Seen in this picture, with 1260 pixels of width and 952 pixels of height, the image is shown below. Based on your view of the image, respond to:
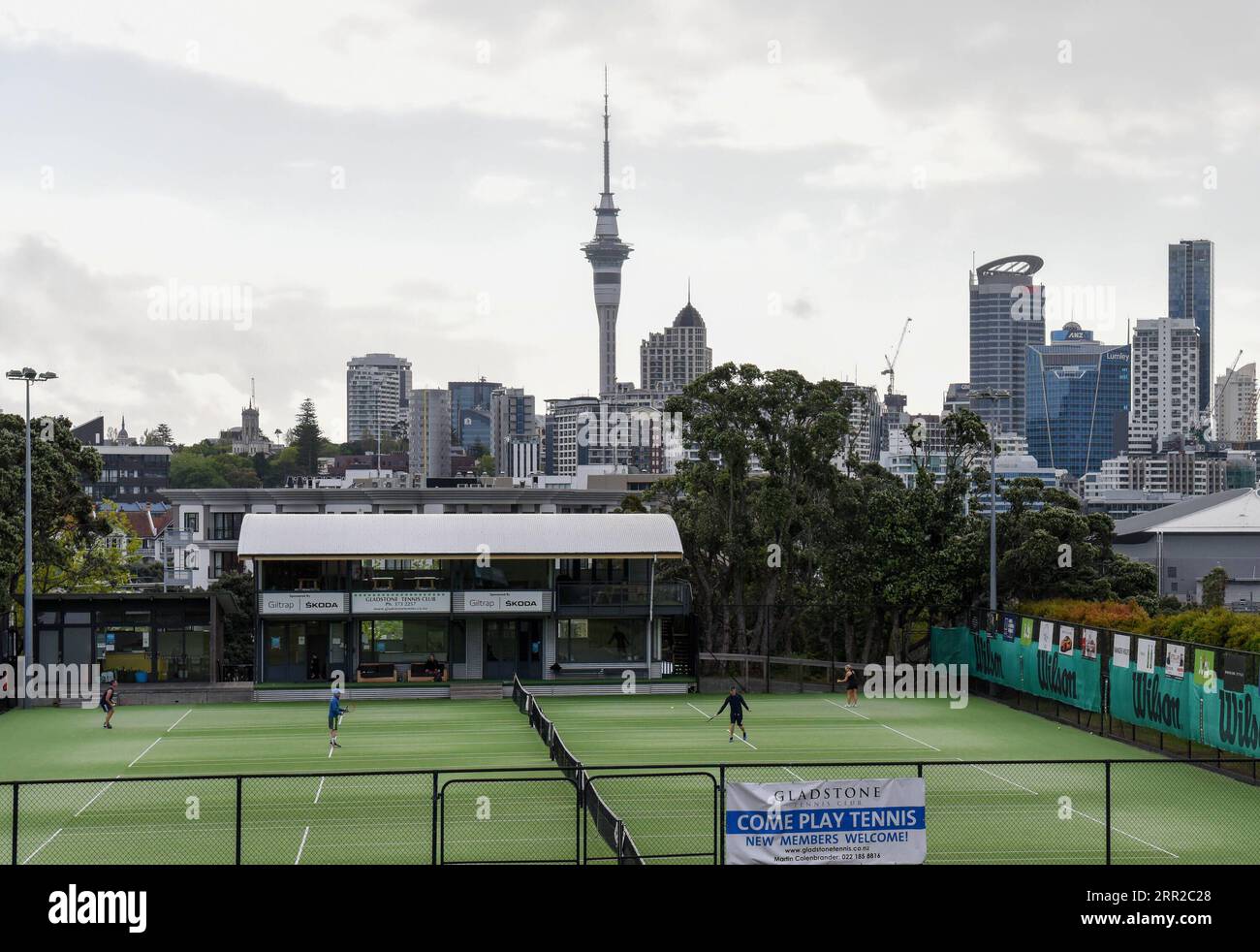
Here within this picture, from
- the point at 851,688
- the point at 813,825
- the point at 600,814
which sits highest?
the point at 813,825


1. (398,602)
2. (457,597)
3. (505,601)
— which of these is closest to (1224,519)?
(505,601)

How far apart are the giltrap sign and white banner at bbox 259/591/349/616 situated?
39796mm

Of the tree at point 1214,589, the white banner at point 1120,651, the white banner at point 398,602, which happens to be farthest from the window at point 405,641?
the tree at point 1214,589

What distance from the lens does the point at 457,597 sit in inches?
2349

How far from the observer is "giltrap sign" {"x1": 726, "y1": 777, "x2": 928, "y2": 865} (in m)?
20.8

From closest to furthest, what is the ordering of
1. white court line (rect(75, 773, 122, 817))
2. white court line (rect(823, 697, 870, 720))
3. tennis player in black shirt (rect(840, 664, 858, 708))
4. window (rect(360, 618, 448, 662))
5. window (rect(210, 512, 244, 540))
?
white court line (rect(75, 773, 122, 817))
white court line (rect(823, 697, 870, 720))
tennis player in black shirt (rect(840, 664, 858, 708))
window (rect(360, 618, 448, 662))
window (rect(210, 512, 244, 540))

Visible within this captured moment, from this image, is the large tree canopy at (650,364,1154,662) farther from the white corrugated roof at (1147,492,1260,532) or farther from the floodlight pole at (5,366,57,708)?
the white corrugated roof at (1147,492,1260,532)

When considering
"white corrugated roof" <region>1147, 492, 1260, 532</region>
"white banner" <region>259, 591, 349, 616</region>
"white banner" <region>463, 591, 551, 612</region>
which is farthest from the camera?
"white corrugated roof" <region>1147, 492, 1260, 532</region>

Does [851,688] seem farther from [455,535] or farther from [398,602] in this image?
[398,602]

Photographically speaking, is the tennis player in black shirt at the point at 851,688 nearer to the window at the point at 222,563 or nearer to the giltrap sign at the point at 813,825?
the giltrap sign at the point at 813,825

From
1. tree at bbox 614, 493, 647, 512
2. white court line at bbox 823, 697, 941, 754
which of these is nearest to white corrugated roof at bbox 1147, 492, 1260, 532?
tree at bbox 614, 493, 647, 512

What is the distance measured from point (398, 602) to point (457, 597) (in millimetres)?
2212
